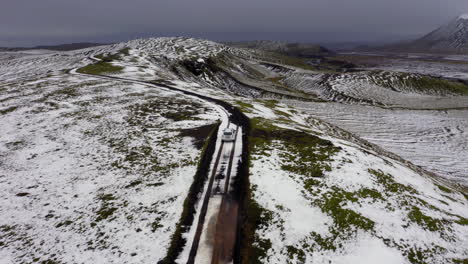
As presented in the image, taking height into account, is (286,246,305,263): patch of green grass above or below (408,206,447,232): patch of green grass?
below

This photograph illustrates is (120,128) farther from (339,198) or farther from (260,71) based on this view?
(260,71)

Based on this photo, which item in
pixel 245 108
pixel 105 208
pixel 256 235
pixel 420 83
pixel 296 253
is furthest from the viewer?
pixel 420 83

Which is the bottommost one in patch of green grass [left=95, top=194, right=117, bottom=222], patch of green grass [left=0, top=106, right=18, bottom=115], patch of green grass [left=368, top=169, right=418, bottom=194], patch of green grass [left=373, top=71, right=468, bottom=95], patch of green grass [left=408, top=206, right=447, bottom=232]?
patch of green grass [left=408, top=206, right=447, bottom=232]

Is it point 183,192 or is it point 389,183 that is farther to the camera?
point 389,183

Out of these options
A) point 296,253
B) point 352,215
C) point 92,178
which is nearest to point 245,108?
point 92,178

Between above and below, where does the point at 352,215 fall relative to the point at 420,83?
below

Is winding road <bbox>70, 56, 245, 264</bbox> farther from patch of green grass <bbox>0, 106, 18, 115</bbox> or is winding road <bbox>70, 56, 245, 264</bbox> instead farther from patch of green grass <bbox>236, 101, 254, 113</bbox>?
patch of green grass <bbox>0, 106, 18, 115</bbox>

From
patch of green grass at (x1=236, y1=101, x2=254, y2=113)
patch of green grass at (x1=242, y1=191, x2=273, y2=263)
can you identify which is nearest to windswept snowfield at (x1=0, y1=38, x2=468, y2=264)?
patch of green grass at (x1=242, y1=191, x2=273, y2=263)

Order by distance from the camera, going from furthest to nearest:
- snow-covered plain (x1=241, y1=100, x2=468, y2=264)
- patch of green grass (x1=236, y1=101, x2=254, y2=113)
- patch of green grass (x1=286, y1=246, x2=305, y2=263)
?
patch of green grass (x1=236, y1=101, x2=254, y2=113), snow-covered plain (x1=241, y1=100, x2=468, y2=264), patch of green grass (x1=286, y1=246, x2=305, y2=263)

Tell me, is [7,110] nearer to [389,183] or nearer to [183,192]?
[183,192]

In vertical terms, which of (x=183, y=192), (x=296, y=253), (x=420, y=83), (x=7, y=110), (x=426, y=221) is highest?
(x=420, y=83)

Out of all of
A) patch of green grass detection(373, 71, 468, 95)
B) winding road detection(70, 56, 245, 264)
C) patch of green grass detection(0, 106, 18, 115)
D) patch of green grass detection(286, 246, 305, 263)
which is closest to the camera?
winding road detection(70, 56, 245, 264)
